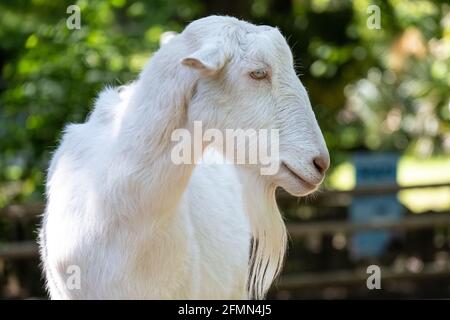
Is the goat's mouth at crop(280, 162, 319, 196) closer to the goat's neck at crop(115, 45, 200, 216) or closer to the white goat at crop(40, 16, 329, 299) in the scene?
the white goat at crop(40, 16, 329, 299)

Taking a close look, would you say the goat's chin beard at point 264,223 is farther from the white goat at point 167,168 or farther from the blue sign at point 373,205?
the blue sign at point 373,205

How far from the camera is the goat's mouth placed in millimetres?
3279

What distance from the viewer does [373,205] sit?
7.95 meters

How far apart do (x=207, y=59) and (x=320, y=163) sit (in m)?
0.56

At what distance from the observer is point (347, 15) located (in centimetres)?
841

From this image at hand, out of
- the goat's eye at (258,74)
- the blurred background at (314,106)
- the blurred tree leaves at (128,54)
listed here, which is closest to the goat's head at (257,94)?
the goat's eye at (258,74)

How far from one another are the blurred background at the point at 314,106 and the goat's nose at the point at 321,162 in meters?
3.03

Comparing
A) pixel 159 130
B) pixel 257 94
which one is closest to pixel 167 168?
pixel 159 130

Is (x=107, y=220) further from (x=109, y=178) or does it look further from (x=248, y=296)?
(x=248, y=296)

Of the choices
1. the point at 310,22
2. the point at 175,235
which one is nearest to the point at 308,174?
the point at 175,235

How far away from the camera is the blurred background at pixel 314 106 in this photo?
6578 mm

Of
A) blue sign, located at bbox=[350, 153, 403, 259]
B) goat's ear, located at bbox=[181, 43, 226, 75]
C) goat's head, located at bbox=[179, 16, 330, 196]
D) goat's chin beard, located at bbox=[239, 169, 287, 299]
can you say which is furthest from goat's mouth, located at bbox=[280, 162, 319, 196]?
blue sign, located at bbox=[350, 153, 403, 259]

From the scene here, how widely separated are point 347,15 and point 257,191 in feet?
17.0

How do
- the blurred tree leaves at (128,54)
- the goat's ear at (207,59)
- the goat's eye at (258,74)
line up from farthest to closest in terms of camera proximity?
the blurred tree leaves at (128,54) < the goat's eye at (258,74) < the goat's ear at (207,59)
